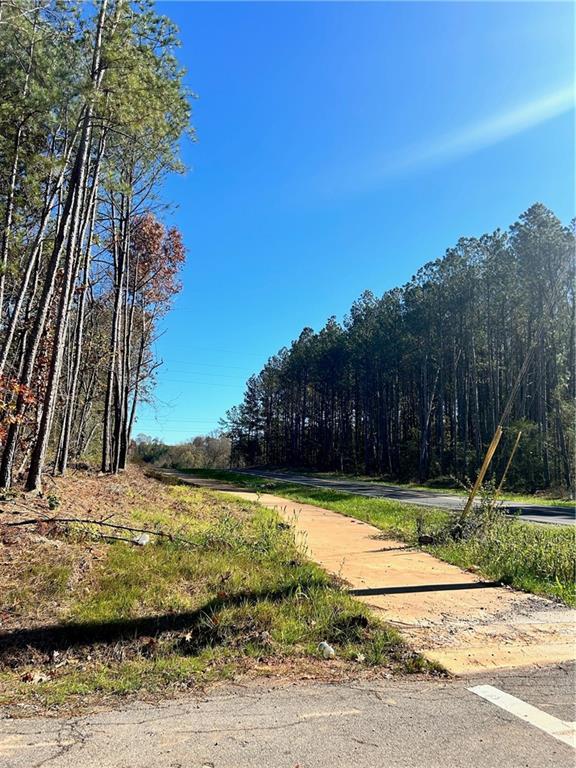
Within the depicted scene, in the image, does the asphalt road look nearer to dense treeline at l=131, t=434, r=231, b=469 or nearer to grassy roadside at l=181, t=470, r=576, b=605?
grassy roadside at l=181, t=470, r=576, b=605

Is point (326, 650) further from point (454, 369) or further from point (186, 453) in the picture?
point (186, 453)

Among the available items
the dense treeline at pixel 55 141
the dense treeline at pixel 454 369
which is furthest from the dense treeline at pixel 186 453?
the dense treeline at pixel 55 141

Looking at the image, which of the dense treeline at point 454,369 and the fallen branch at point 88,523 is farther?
the dense treeline at point 454,369

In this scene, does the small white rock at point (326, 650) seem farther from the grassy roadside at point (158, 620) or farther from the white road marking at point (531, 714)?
the white road marking at point (531, 714)

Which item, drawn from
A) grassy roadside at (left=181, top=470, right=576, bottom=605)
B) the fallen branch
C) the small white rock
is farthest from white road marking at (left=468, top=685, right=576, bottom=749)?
the fallen branch

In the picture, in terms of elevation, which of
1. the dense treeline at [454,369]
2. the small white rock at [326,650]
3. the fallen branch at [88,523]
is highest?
the dense treeline at [454,369]

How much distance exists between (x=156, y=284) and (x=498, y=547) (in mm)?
19309

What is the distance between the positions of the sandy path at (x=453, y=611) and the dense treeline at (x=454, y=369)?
600 centimetres

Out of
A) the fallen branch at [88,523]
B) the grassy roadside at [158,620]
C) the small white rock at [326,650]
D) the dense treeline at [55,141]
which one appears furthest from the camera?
the dense treeline at [55,141]

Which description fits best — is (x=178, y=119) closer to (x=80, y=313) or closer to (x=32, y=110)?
(x=32, y=110)

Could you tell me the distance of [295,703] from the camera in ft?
10.7

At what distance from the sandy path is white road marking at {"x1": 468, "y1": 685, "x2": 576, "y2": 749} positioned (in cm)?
48

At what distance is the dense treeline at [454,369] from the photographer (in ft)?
88.0

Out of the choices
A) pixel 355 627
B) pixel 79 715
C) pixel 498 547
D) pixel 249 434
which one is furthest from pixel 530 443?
pixel 249 434
